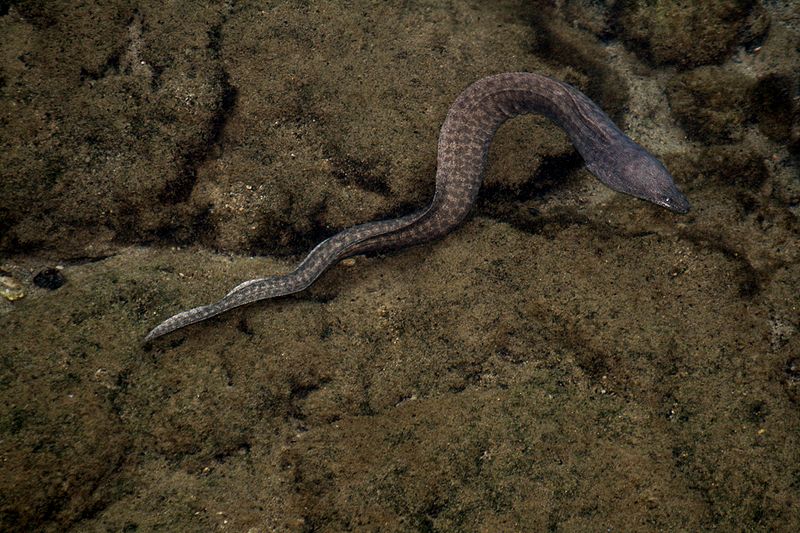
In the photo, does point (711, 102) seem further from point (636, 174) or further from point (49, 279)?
point (49, 279)

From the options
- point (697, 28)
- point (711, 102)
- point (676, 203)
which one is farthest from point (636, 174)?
point (697, 28)

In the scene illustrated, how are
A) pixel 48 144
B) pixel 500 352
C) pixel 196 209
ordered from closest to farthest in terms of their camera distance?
pixel 500 352 < pixel 48 144 < pixel 196 209

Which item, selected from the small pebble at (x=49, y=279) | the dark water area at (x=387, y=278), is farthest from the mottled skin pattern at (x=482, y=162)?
the small pebble at (x=49, y=279)

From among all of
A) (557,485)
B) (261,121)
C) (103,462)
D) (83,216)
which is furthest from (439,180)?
(103,462)

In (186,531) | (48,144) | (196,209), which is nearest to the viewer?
(186,531)

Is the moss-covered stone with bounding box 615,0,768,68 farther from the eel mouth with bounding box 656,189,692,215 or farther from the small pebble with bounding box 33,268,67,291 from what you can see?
the small pebble with bounding box 33,268,67,291

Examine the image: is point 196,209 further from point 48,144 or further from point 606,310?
point 606,310

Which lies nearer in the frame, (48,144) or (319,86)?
(48,144)

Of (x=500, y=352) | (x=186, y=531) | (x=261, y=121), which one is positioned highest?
(x=261, y=121)
